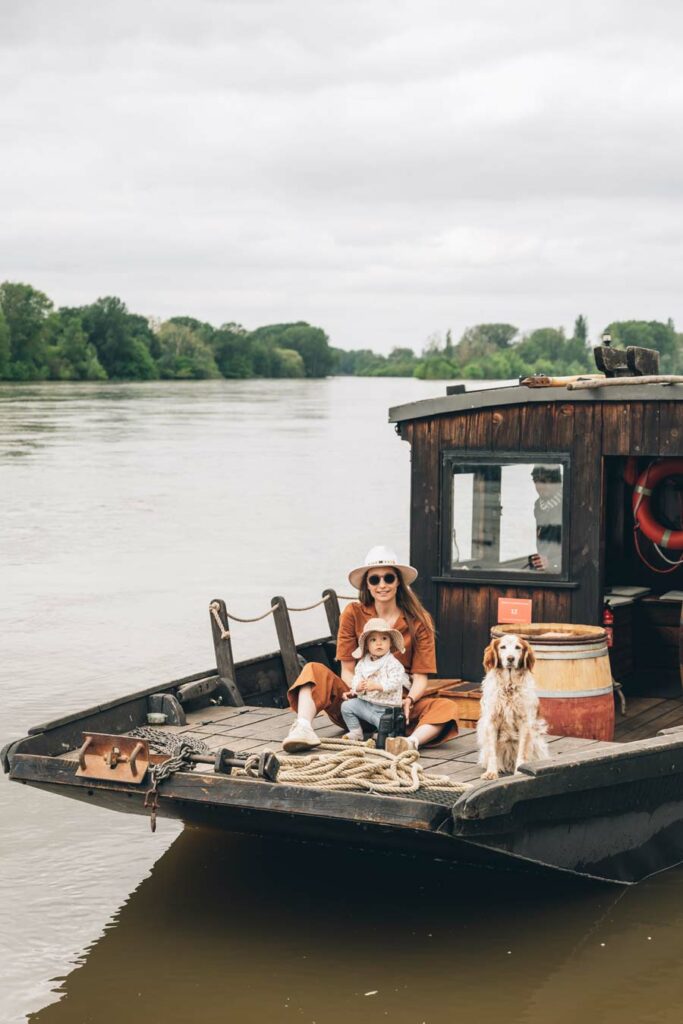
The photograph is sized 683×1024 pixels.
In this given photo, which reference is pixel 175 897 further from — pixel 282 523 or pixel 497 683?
pixel 282 523

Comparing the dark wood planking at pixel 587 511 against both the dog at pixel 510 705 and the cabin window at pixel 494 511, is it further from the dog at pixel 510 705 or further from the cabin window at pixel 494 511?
the dog at pixel 510 705

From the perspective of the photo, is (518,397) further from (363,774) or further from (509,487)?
(363,774)

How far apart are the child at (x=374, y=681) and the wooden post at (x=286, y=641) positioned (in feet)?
4.81

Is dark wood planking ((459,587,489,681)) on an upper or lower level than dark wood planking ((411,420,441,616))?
lower

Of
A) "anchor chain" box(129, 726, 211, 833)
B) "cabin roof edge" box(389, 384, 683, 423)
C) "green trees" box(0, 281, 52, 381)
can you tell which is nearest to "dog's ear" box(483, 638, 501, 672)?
"anchor chain" box(129, 726, 211, 833)

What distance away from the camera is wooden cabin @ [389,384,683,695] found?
322 inches

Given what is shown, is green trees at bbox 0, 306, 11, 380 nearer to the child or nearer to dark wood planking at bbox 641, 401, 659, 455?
dark wood planking at bbox 641, 401, 659, 455

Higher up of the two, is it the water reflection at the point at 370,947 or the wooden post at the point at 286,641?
the wooden post at the point at 286,641

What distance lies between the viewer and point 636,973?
6984 millimetres

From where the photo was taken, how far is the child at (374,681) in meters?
7.21

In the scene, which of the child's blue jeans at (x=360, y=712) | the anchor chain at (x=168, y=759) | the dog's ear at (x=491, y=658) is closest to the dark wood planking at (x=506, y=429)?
the child's blue jeans at (x=360, y=712)

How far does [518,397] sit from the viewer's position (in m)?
8.35

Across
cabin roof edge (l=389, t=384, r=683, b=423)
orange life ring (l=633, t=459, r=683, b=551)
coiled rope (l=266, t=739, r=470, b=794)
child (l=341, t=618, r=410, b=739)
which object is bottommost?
coiled rope (l=266, t=739, r=470, b=794)

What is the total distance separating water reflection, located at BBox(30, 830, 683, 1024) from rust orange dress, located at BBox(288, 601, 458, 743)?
32.3 inches
